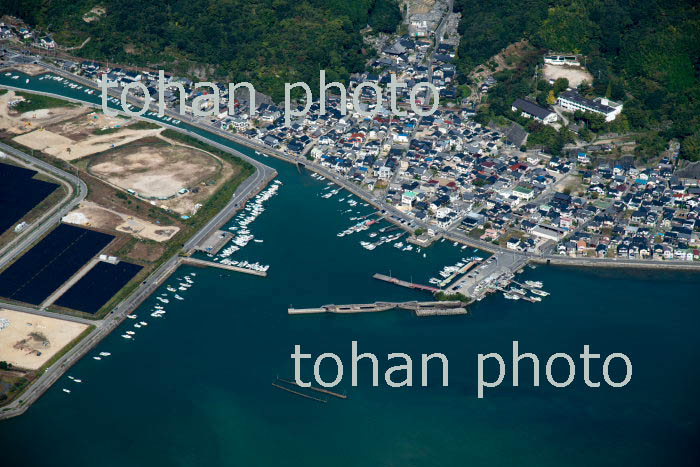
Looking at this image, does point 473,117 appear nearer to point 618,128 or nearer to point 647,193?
point 618,128

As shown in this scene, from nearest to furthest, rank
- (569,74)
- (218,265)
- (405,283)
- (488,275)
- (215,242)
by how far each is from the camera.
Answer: (405,283), (488,275), (218,265), (215,242), (569,74)

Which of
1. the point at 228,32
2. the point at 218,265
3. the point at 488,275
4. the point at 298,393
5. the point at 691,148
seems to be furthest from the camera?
the point at 228,32

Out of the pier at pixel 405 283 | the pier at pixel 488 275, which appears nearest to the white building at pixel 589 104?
the pier at pixel 488 275

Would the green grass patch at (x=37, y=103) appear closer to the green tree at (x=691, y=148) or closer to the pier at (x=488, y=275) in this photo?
the pier at (x=488, y=275)

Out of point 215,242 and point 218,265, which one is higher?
point 215,242

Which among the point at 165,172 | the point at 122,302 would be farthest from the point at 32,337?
the point at 165,172

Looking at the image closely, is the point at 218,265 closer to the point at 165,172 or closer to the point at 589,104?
the point at 165,172
